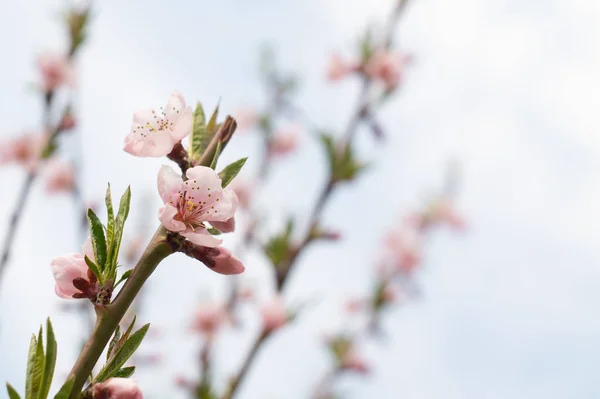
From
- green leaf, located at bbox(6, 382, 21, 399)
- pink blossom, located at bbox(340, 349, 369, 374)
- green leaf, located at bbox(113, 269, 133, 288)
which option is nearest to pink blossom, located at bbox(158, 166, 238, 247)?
green leaf, located at bbox(113, 269, 133, 288)

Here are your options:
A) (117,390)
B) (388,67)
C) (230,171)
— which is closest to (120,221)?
→ (230,171)

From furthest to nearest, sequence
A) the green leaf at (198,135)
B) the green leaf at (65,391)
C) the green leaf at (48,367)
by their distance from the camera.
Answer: the green leaf at (198,135) → the green leaf at (48,367) → the green leaf at (65,391)

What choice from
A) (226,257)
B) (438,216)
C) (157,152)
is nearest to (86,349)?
(226,257)

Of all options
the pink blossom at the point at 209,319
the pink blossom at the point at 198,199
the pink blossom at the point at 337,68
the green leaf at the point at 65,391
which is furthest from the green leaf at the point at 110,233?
the pink blossom at the point at 209,319

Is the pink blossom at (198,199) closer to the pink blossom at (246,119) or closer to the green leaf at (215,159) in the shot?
the green leaf at (215,159)

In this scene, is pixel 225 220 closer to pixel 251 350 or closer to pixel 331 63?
pixel 251 350
